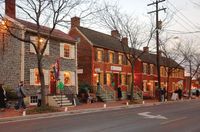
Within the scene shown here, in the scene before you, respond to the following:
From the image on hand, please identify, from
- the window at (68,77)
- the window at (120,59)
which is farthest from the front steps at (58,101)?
the window at (120,59)

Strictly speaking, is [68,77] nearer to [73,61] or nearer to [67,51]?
[73,61]

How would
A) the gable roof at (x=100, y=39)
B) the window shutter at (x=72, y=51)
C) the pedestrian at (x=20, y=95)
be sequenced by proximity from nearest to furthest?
the pedestrian at (x=20, y=95) → the window shutter at (x=72, y=51) → the gable roof at (x=100, y=39)

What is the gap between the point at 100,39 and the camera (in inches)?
→ 1932

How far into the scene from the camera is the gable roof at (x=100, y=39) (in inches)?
1809

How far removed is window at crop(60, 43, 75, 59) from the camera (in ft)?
120

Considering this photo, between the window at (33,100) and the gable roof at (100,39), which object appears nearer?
the window at (33,100)

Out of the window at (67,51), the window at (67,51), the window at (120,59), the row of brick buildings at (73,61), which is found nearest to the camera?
the row of brick buildings at (73,61)

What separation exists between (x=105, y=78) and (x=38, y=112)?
23268 mm

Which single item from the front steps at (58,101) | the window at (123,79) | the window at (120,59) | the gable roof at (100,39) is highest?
the gable roof at (100,39)

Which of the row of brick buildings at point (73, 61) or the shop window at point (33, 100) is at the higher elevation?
the row of brick buildings at point (73, 61)

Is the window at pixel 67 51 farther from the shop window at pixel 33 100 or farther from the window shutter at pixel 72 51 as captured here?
the shop window at pixel 33 100

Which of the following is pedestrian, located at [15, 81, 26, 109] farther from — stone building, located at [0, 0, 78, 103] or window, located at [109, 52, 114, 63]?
window, located at [109, 52, 114, 63]

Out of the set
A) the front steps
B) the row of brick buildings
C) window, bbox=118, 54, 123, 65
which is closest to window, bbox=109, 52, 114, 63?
the row of brick buildings

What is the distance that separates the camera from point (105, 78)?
46375mm
